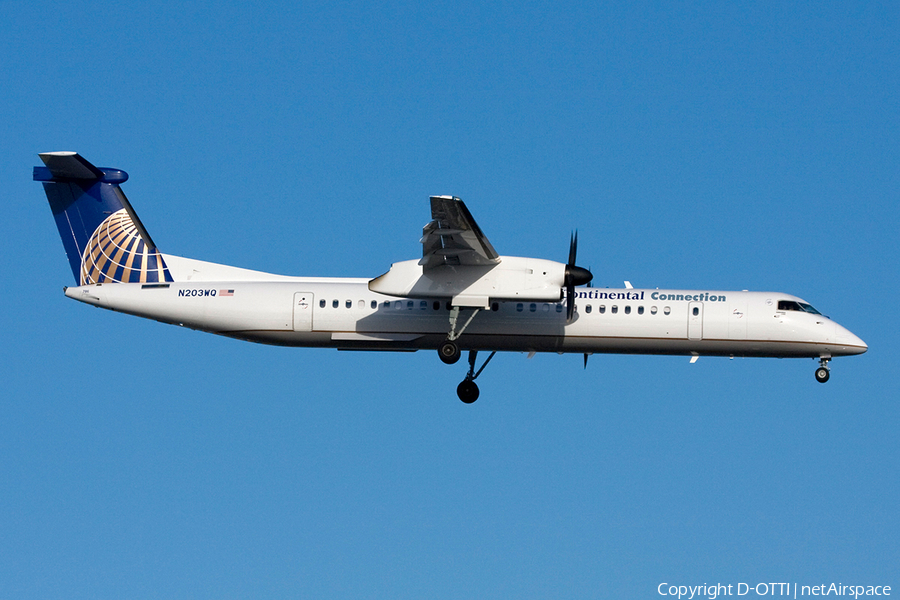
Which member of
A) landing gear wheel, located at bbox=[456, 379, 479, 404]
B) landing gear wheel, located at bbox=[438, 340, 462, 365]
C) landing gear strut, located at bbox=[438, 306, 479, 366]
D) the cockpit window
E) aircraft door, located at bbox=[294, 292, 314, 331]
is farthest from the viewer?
landing gear wheel, located at bbox=[456, 379, 479, 404]

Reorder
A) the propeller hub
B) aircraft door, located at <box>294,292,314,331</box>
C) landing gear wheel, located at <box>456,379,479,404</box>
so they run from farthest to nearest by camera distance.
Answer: landing gear wheel, located at <box>456,379,479,404</box>, aircraft door, located at <box>294,292,314,331</box>, the propeller hub

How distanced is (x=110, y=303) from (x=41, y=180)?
4.02 metres

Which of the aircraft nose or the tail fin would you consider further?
the tail fin

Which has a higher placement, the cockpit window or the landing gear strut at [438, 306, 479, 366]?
the cockpit window

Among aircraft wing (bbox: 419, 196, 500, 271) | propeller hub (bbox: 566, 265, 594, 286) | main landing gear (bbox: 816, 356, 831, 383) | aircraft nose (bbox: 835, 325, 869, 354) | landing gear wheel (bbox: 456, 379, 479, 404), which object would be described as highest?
aircraft wing (bbox: 419, 196, 500, 271)

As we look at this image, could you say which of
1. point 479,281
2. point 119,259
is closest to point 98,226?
point 119,259

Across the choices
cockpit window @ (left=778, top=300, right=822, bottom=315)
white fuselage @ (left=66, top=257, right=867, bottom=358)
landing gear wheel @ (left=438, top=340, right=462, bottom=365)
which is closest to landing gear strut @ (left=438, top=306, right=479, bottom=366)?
landing gear wheel @ (left=438, top=340, right=462, bottom=365)

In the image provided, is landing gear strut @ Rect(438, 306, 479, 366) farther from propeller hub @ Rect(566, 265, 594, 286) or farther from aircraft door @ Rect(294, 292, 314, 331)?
aircraft door @ Rect(294, 292, 314, 331)

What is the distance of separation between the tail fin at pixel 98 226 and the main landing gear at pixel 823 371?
16834 millimetres

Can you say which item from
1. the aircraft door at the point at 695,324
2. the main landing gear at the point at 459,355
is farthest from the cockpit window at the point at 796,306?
the main landing gear at the point at 459,355

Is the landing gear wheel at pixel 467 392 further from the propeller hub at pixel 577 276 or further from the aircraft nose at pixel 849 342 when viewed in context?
the aircraft nose at pixel 849 342

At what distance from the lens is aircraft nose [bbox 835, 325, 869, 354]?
80.1 feet

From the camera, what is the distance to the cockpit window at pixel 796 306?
81.3ft

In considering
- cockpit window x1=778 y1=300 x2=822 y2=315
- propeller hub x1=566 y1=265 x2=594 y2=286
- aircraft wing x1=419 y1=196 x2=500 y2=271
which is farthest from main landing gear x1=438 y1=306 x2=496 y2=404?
cockpit window x1=778 y1=300 x2=822 y2=315
